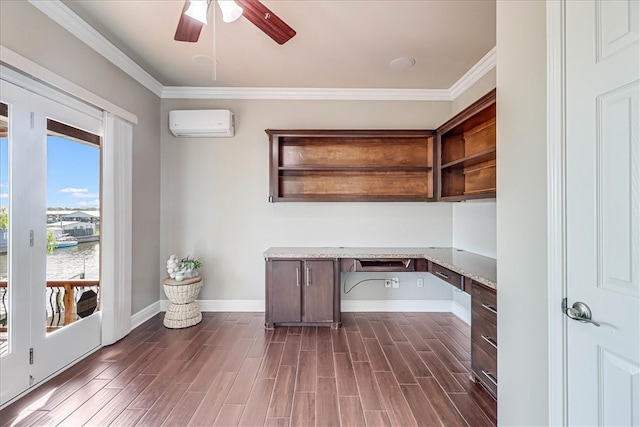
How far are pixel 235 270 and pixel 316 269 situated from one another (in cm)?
116

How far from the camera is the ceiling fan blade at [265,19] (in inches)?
67.5

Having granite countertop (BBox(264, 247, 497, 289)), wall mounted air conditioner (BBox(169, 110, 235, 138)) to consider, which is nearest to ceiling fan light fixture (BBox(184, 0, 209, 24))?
wall mounted air conditioner (BBox(169, 110, 235, 138))

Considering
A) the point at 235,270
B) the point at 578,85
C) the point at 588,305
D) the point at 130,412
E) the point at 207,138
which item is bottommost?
the point at 130,412

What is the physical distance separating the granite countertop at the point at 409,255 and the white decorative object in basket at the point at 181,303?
3.09 feet

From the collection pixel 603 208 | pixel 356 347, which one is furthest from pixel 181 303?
pixel 603 208

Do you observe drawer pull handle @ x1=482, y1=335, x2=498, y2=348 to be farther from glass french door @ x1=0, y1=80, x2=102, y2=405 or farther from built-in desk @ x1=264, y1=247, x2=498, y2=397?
glass french door @ x1=0, y1=80, x2=102, y2=405

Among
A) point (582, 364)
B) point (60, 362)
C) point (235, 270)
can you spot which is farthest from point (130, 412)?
point (582, 364)

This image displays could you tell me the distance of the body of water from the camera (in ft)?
7.34

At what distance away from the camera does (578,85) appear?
1.06m

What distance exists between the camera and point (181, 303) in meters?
3.20

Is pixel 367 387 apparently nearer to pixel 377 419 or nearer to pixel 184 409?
pixel 377 419

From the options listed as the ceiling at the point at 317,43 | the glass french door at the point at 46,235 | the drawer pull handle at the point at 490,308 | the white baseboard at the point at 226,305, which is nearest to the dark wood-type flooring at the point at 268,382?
the glass french door at the point at 46,235

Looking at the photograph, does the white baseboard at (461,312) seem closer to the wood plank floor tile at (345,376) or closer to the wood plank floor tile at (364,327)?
the wood plank floor tile at (364,327)

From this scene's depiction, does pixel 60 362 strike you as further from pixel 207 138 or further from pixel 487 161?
pixel 487 161
